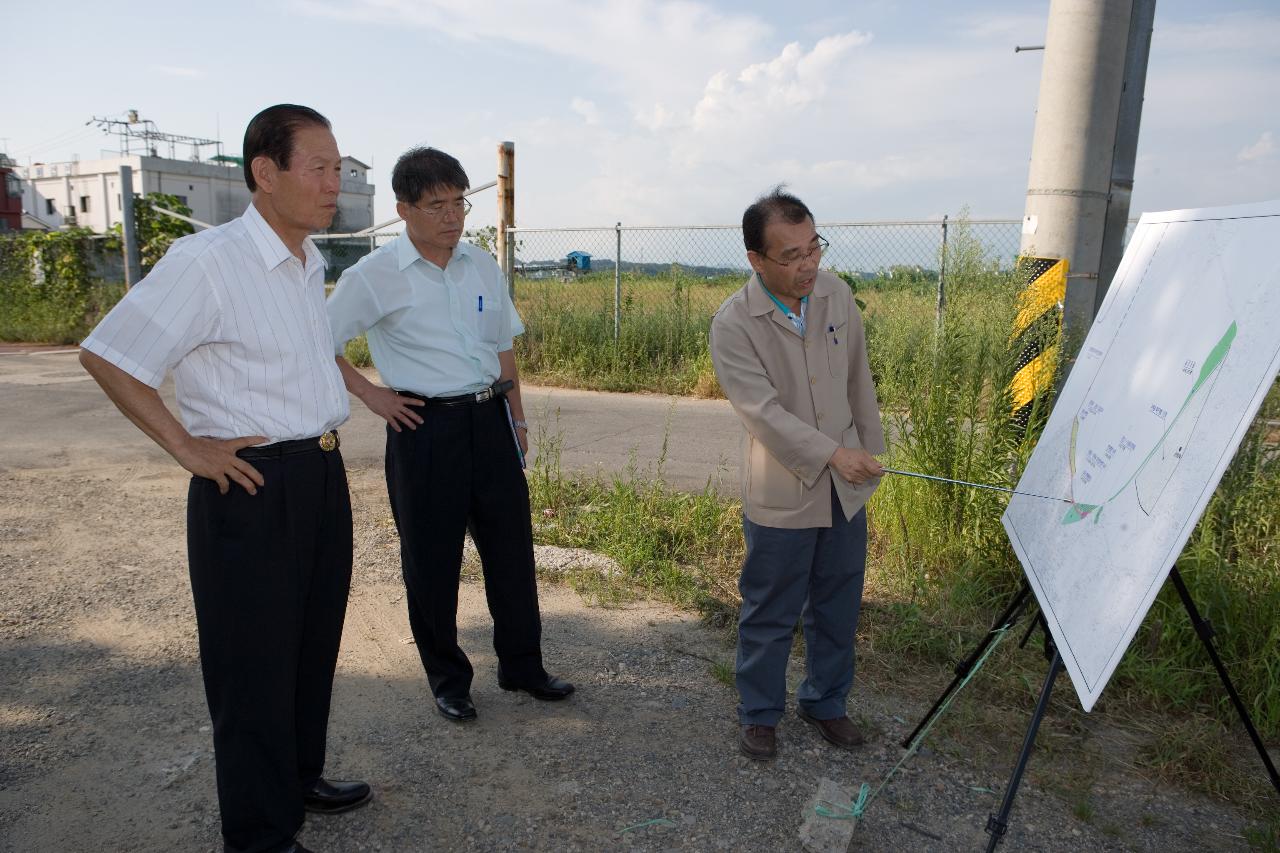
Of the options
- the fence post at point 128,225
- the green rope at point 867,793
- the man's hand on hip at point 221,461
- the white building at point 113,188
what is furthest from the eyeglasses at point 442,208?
the white building at point 113,188

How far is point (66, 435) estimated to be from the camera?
8125 mm

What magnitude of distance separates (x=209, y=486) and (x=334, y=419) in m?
0.39

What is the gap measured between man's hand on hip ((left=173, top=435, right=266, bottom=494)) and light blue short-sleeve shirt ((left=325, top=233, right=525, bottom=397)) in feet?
3.17

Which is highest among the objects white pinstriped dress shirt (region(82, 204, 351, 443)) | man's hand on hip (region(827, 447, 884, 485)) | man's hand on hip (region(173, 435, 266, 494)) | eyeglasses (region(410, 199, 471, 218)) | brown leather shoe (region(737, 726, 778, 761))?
eyeglasses (region(410, 199, 471, 218))

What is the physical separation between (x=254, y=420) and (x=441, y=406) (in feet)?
3.17

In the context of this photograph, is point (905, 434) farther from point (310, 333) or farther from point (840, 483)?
point (310, 333)

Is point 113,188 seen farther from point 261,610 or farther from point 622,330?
point 261,610

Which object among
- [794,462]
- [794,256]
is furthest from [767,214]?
[794,462]

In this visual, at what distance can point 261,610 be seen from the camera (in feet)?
8.20

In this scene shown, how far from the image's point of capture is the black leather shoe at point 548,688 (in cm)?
360

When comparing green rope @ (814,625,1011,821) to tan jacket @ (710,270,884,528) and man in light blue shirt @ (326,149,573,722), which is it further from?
man in light blue shirt @ (326,149,573,722)

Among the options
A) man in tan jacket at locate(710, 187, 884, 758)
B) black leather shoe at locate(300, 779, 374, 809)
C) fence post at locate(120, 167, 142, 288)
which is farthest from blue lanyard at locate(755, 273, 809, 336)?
fence post at locate(120, 167, 142, 288)

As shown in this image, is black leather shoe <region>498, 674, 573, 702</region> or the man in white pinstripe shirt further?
black leather shoe <region>498, 674, 573, 702</region>

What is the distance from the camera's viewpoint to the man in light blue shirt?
3.30m
